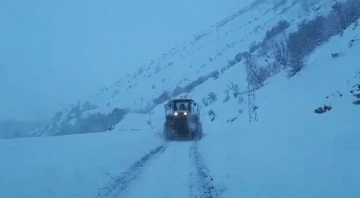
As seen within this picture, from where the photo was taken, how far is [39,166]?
34.7ft

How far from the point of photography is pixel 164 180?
1002 centimetres

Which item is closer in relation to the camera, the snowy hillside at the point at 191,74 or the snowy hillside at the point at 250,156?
the snowy hillside at the point at 250,156

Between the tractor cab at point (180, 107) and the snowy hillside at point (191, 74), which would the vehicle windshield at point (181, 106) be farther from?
the snowy hillside at point (191, 74)

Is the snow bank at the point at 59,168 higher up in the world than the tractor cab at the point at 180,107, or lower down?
lower down

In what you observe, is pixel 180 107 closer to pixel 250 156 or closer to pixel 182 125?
pixel 182 125

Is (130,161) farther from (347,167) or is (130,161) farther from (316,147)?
(347,167)

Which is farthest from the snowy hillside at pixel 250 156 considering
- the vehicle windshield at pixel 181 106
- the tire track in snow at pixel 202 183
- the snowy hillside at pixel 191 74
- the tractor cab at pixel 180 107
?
the snowy hillside at pixel 191 74

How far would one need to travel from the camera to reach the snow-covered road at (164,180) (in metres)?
8.55

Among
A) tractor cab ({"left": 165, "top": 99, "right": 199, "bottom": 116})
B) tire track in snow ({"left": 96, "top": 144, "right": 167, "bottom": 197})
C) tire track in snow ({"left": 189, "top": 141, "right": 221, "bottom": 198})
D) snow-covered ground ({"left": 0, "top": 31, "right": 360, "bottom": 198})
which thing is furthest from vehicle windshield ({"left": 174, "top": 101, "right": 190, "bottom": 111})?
tire track in snow ({"left": 189, "top": 141, "right": 221, "bottom": 198})

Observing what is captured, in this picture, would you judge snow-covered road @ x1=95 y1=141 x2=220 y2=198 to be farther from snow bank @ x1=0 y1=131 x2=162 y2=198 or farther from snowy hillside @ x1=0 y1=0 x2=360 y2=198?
snow bank @ x1=0 y1=131 x2=162 y2=198

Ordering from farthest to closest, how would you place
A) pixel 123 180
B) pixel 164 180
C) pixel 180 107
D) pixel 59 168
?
pixel 180 107
pixel 59 168
pixel 123 180
pixel 164 180

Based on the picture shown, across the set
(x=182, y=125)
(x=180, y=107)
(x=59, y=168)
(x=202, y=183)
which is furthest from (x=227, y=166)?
(x=180, y=107)

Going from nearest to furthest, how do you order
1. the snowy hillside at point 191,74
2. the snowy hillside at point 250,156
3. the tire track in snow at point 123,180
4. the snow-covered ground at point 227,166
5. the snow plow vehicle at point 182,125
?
the snow-covered ground at point 227,166, the snowy hillside at point 250,156, the tire track in snow at point 123,180, the snow plow vehicle at point 182,125, the snowy hillside at point 191,74

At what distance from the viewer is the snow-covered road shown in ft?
28.1
